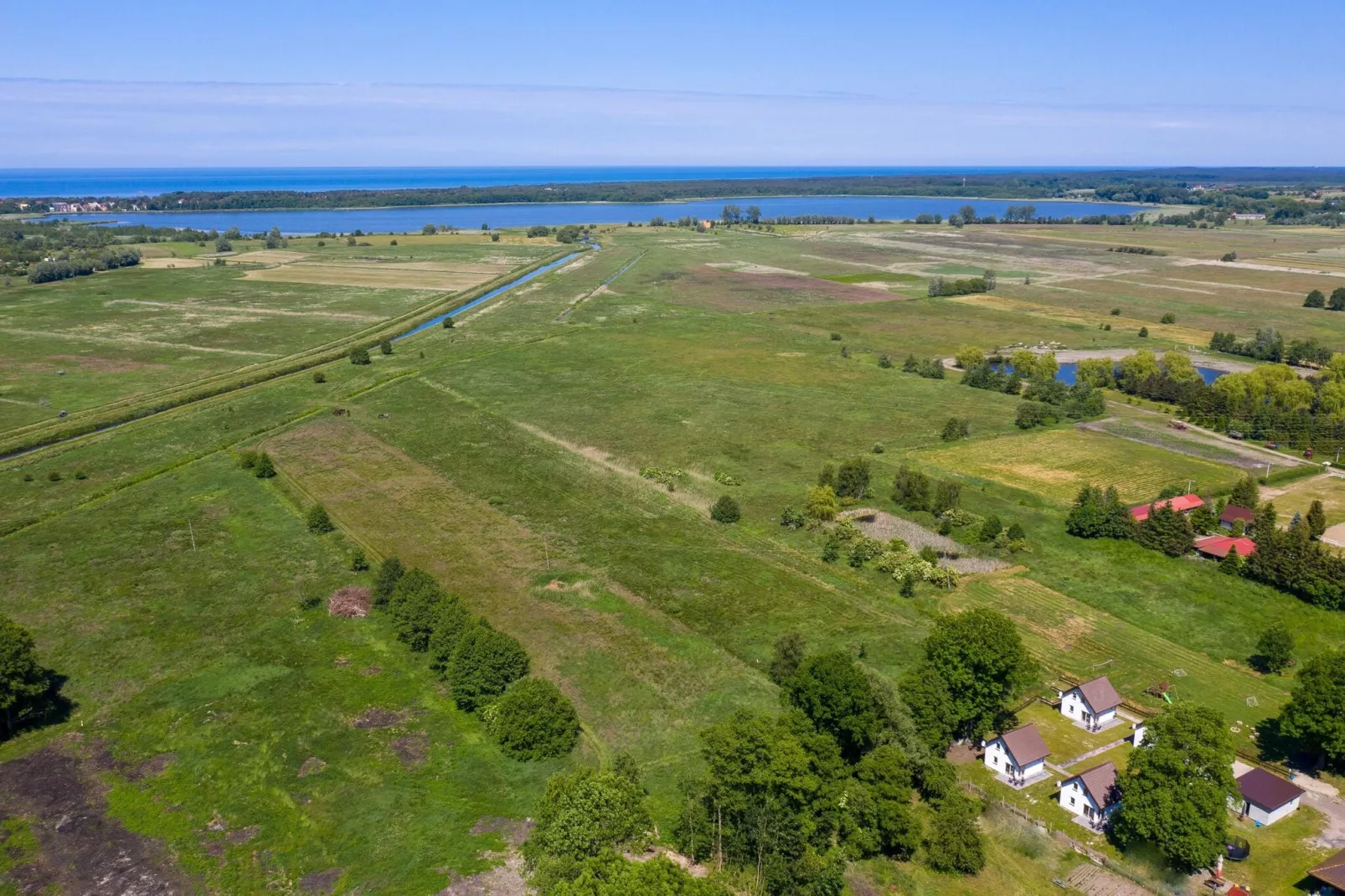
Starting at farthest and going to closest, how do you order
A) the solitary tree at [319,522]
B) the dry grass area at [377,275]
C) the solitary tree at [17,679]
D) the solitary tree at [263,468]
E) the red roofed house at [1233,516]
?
the dry grass area at [377,275], the solitary tree at [263,468], the solitary tree at [319,522], the red roofed house at [1233,516], the solitary tree at [17,679]

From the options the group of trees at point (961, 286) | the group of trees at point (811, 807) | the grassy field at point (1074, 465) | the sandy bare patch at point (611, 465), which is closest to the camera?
the group of trees at point (811, 807)

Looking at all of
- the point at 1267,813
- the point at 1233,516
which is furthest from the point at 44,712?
the point at 1233,516

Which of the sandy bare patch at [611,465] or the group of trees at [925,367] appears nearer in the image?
the sandy bare patch at [611,465]

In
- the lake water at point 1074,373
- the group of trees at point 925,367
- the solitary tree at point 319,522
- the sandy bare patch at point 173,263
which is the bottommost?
the solitary tree at point 319,522

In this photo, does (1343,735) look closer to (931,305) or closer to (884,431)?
(884,431)

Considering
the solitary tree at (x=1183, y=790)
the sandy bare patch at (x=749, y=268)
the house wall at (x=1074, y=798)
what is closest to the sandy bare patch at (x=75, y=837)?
the house wall at (x=1074, y=798)

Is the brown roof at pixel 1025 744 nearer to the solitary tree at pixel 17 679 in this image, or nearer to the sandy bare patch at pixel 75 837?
the sandy bare patch at pixel 75 837
